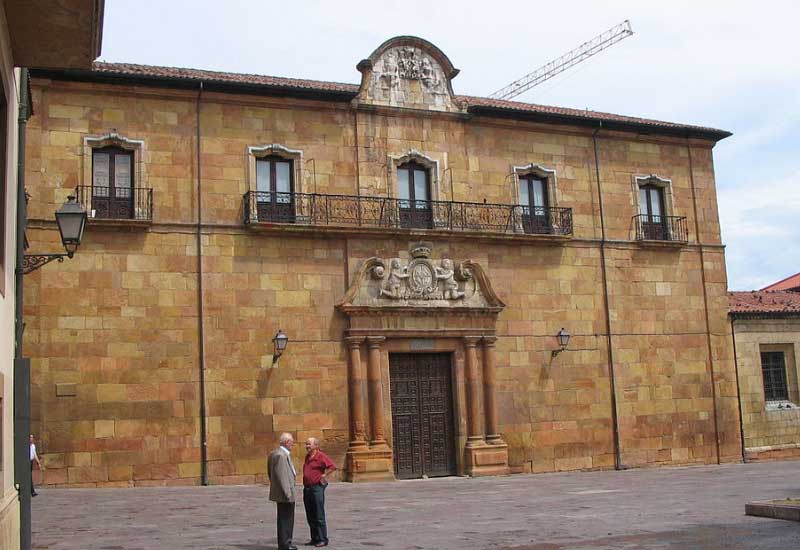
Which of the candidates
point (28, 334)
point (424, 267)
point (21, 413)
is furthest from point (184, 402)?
point (21, 413)

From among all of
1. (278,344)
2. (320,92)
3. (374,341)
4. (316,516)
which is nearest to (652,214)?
(374,341)

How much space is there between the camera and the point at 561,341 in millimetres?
23594

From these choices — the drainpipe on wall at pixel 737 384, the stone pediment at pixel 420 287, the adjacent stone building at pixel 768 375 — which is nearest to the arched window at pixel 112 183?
the stone pediment at pixel 420 287

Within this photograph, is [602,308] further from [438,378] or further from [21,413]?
[21,413]

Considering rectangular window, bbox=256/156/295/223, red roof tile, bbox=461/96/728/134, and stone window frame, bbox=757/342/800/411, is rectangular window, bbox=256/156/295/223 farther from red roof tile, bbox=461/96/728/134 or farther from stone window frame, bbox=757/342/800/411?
stone window frame, bbox=757/342/800/411

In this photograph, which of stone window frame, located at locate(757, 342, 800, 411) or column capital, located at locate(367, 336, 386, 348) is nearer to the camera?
column capital, located at locate(367, 336, 386, 348)

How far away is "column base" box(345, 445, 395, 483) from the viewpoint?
21.0 meters

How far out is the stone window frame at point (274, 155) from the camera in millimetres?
21422

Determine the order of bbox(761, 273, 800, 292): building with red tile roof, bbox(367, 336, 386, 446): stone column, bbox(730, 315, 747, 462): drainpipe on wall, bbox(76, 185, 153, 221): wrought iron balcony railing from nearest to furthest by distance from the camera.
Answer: bbox(76, 185, 153, 221): wrought iron balcony railing
bbox(367, 336, 386, 446): stone column
bbox(730, 315, 747, 462): drainpipe on wall
bbox(761, 273, 800, 292): building with red tile roof

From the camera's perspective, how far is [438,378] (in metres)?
22.6

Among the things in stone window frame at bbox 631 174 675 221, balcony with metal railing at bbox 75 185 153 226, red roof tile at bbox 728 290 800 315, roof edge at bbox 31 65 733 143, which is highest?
roof edge at bbox 31 65 733 143

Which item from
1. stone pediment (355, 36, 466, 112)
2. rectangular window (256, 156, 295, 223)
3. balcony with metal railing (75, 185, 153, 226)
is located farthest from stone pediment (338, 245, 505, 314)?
balcony with metal railing (75, 185, 153, 226)

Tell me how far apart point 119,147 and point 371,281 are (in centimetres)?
626

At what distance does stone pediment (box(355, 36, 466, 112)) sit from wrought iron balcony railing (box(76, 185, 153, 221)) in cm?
558
